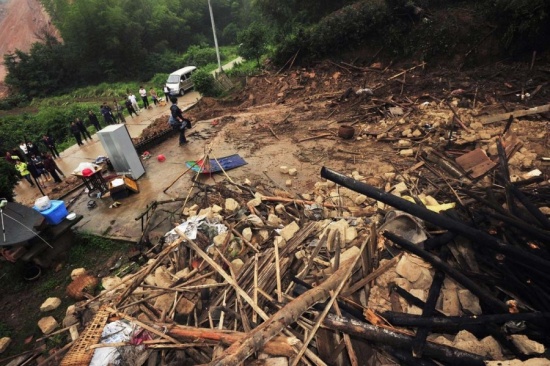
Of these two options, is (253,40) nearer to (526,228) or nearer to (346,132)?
(346,132)

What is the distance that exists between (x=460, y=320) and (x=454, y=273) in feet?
2.04

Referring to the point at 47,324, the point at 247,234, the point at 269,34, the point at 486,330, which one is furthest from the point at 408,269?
the point at 269,34

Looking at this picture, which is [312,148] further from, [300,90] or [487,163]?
[300,90]

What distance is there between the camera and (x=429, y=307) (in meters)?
3.32

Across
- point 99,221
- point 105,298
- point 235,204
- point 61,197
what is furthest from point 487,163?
point 61,197

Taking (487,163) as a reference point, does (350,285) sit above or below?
above

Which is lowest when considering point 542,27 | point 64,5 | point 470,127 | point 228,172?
point 470,127

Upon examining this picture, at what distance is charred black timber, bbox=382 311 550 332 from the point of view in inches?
115

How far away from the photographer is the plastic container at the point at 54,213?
6668mm

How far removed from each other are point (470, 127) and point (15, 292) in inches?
511

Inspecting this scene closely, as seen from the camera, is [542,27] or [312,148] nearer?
[312,148]

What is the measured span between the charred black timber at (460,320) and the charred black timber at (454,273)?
0.17 metres

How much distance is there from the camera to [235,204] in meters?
6.33

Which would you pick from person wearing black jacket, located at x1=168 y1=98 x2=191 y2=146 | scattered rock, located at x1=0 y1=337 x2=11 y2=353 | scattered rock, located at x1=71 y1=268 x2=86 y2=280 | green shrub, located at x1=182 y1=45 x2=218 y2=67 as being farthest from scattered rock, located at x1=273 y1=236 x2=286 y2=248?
green shrub, located at x1=182 y1=45 x2=218 y2=67
